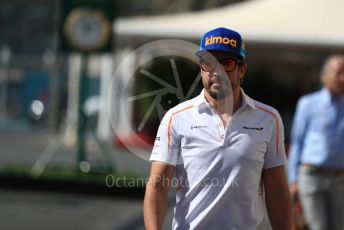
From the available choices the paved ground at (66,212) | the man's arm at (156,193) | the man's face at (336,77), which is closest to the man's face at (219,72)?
the man's arm at (156,193)

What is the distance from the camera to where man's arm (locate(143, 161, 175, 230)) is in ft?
11.6

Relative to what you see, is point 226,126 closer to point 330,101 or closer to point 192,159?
point 192,159

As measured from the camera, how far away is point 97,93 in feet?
101

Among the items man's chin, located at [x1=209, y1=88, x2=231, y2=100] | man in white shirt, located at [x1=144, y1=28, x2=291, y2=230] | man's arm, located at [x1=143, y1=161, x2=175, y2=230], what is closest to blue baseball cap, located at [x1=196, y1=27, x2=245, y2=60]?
man in white shirt, located at [x1=144, y1=28, x2=291, y2=230]

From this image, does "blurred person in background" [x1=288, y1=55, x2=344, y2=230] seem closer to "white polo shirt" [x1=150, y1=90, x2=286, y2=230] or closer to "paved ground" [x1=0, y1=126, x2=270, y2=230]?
"white polo shirt" [x1=150, y1=90, x2=286, y2=230]

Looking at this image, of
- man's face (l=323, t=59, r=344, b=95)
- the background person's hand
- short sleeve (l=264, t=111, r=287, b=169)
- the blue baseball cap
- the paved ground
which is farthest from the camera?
the paved ground

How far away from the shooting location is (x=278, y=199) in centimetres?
369

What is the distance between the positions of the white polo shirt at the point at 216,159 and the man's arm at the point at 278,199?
4.1 inches

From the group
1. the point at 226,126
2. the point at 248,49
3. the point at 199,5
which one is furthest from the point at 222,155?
the point at 199,5

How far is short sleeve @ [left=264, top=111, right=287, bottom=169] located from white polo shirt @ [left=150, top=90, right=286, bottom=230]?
0.04 ft

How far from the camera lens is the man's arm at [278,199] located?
3.67 metres

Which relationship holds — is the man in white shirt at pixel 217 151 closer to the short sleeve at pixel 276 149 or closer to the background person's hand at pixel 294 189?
the short sleeve at pixel 276 149

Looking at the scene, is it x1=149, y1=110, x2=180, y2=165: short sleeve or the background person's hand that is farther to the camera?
the background person's hand

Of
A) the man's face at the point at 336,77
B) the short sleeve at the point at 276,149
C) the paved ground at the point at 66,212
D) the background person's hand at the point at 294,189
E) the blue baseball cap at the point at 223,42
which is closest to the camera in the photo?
the blue baseball cap at the point at 223,42
